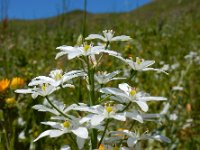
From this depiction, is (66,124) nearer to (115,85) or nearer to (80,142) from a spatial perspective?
(80,142)

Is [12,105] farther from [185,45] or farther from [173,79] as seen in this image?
[185,45]

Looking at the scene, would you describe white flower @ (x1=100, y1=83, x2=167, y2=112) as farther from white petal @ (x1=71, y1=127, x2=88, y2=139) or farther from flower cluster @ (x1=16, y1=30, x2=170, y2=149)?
white petal @ (x1=71, y1=127, x2=88, y2=139)

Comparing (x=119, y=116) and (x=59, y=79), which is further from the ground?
(x=59, y=79)

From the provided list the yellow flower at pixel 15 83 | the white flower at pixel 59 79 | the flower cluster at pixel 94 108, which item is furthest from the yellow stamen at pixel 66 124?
the yellow flower at pixel 15 83

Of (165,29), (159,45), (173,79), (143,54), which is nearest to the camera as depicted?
(173,79)

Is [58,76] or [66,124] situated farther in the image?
[58,76]

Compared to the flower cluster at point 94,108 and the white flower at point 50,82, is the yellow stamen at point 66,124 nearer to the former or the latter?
the flower cluster at point 94,108

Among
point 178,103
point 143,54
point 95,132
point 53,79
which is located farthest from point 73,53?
point 143,54

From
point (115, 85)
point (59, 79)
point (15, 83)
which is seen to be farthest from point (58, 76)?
point (115, 85)

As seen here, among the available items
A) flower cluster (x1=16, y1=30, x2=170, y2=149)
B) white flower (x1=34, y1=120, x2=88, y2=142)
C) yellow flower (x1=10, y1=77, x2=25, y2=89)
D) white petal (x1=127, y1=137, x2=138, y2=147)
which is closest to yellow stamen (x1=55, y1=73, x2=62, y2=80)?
flower cluster (x1=16, y1=30, x2=170, y2=149)
